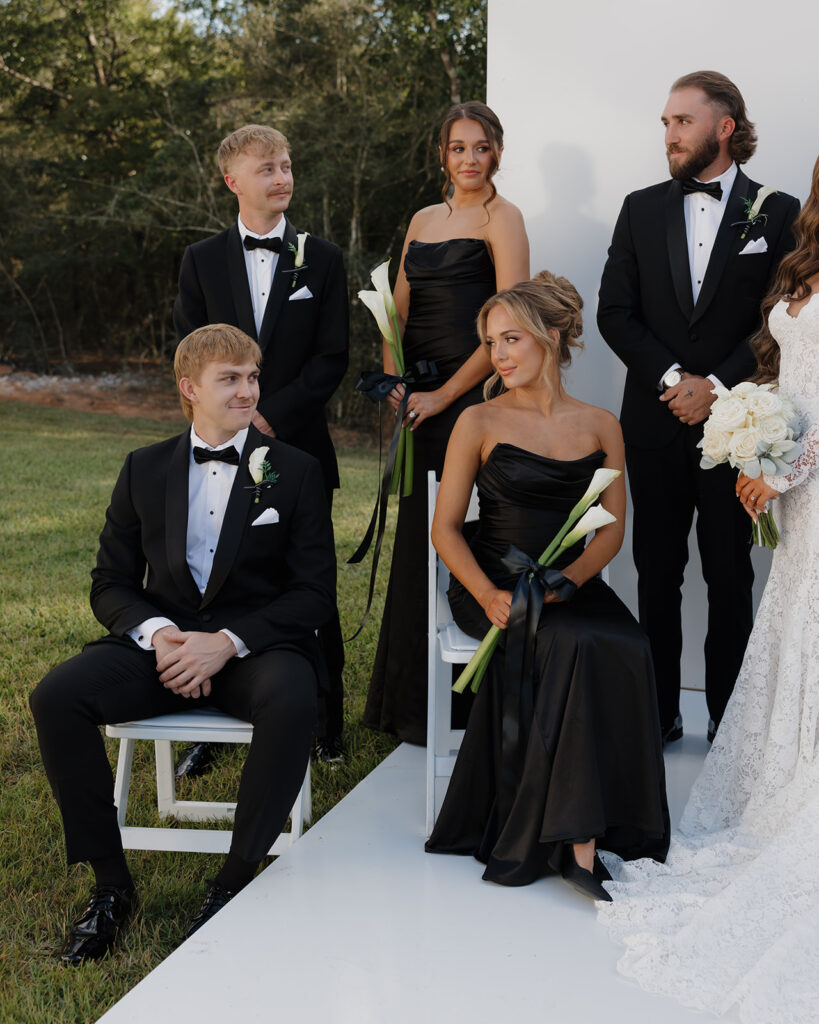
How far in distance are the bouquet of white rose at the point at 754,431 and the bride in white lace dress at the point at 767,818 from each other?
0.25 feet

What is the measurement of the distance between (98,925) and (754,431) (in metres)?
2.20

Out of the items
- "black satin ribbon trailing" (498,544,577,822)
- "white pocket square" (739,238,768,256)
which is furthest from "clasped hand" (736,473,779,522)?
"white pocket square" (739,238,768,256)

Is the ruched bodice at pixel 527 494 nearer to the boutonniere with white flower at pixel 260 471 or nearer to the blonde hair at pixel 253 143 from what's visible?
the boutonniere with white flower at pixel 260 471

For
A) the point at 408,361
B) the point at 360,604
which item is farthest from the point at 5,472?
the point at 408,361

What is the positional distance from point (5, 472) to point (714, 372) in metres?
8.42

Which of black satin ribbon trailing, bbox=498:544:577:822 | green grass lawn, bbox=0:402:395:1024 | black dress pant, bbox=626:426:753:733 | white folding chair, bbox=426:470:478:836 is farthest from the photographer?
black dress pant, bbox=626:426:753:733

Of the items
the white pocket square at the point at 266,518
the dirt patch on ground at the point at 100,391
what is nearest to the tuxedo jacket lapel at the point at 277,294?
the white pocket square at the point at 266,518

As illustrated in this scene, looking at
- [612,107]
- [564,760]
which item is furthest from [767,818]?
[612,107]

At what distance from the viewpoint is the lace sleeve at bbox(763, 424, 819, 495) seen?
10.6 feet

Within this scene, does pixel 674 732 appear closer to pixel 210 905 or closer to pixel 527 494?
pixel 527 494

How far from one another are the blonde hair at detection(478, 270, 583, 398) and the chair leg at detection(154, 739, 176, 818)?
1703 millimetres

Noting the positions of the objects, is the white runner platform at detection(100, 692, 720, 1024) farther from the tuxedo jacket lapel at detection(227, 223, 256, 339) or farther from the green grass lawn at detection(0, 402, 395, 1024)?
the tuxedo jacket lapel at detection(227, 223, 256, 339)

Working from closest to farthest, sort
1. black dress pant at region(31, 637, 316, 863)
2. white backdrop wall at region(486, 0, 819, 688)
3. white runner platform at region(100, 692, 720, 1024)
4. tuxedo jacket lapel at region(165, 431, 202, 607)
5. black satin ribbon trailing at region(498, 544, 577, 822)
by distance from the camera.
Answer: white runner platform at region(100, 692, 720, 1024)
black dress pant at region(31, 637, 316, 863)
black satin ribbon trailing at region(498, 544, 577, 822)
tuxedo jacket lapel at region(165, 431, 202, 607)
white backdrop wall at region(486, 0, 819, 688)

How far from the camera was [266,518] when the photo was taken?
329 centimetres
